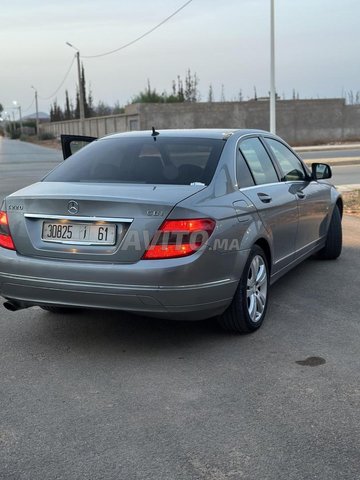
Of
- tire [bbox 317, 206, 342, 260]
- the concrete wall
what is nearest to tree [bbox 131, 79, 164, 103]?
the concrete wall

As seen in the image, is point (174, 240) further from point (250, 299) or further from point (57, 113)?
point (57, 113)

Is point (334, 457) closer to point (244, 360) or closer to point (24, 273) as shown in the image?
point (244, 360)

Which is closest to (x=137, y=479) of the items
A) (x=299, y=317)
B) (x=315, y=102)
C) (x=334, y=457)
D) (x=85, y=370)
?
(x=334, y=457)

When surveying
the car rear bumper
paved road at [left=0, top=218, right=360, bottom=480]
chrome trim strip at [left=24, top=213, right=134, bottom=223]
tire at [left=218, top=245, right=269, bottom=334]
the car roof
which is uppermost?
the car roof

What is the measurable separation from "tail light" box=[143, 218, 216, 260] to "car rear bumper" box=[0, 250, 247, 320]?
0.19ft

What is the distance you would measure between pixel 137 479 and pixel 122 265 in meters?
1.49

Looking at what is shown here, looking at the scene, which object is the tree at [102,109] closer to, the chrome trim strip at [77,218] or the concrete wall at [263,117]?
A: the concrete wall at [263,117]

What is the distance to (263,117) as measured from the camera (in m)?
42.5

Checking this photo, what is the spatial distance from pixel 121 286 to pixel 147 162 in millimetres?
1224

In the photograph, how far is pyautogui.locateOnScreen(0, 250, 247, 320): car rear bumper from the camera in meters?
3.83

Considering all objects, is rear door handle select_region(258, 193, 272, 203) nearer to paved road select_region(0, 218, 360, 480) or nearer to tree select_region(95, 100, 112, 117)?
paved road select_region(0, 218, 360, 480)

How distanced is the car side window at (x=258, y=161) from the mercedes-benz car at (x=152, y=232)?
3 centimetres

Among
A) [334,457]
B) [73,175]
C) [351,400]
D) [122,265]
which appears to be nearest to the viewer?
[334,457]

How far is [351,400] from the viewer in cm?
343
